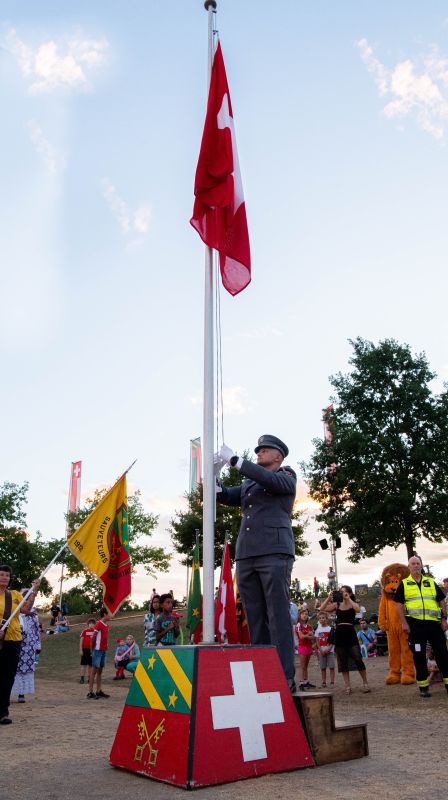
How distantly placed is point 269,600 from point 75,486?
1755 inches

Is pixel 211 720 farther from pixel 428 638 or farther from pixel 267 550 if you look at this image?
pixel 428 638

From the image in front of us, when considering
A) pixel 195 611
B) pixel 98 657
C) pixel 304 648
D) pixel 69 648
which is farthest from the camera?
pixel 69 648

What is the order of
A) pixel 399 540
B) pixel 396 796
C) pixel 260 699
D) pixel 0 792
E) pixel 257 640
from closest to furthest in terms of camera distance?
1. pixel 396 796
2. pixel 0 792
3. pixel 260 699
4. pixel 257 640
5. pixel 399 540

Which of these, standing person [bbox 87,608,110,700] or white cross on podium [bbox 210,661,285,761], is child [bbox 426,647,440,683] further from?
white cross on podium [bbox 210,661,285,761]

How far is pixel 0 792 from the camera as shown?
3965mm

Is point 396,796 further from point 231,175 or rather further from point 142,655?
point 231,175

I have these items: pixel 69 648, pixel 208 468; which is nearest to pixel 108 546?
pixel 208 468

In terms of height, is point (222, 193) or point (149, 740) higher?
point (222, 193)

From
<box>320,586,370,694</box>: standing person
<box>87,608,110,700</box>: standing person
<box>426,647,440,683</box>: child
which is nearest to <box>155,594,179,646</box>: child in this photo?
<box>87,608,110,700</box>: standing person

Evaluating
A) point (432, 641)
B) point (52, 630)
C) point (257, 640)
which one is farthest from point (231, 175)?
point (52, 630)

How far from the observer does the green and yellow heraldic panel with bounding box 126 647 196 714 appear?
4.06 m

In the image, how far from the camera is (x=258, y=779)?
12.9 feet

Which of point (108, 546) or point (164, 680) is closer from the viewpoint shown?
point (164, 680)

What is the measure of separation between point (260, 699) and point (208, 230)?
4060 millimetres
